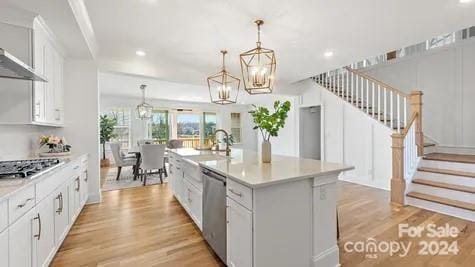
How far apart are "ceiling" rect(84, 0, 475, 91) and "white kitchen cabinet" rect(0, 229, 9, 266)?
2.33 m

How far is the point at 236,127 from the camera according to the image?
10938 millimetres

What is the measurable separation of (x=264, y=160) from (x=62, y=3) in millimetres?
2456

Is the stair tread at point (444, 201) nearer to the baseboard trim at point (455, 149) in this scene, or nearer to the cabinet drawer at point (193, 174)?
the baseboard trim at point (455, 149)

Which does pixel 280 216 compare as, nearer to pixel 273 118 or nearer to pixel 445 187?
pixel 273 118

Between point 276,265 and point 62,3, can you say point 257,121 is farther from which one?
point 62,3

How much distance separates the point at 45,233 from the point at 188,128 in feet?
26.2

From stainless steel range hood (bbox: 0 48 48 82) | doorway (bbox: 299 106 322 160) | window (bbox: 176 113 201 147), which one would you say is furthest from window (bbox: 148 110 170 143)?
stainless steel range hood (bbox: 0 48 48 82)

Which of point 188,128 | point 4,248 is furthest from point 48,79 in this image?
point 188,128

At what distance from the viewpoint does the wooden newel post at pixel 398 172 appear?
11.9ft

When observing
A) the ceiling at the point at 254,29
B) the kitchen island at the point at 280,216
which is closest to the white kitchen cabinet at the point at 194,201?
the kitchen island at the point at 280,216

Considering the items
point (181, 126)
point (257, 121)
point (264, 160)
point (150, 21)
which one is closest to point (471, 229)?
point (264, 160)

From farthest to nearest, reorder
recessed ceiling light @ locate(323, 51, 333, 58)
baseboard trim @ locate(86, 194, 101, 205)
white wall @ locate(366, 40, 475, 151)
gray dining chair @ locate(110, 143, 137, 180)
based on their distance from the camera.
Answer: gray dining chair @ locate(110, 143, 137, 180) < white wall @ locate(366, 40, 475, 151) < recessed ceiling light @ locate(323, 51, 333, 58) < baseboard trim @ locate(86, 194, 101, 205)

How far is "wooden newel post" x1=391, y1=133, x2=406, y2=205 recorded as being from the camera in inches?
143

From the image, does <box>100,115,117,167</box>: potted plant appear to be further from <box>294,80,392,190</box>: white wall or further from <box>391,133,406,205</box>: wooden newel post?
<box>391,133,406,205</box>: wooden newel post
